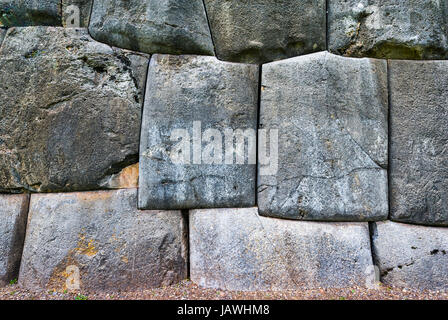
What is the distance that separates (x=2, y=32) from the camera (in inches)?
78.7

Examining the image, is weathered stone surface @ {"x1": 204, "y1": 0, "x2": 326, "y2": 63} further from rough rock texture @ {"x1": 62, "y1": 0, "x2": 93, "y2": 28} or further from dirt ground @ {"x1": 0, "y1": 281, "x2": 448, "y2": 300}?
dirt ground @ {"x1": 0, "y1": 281, "x2": 448, "y2": 300}

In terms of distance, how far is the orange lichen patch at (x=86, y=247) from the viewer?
1.88 meters

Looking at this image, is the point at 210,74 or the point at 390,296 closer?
the point at 390,296

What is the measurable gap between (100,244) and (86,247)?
0.30 feet

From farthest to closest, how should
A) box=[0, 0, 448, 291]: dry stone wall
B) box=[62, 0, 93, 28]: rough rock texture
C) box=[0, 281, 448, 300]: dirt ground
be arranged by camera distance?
box=[62, 0, 93, 28]: rough rock texture < box=[0, 0, 448, 291]: dry stone wall < box=[0, 281, 448, 300]: dirt ground

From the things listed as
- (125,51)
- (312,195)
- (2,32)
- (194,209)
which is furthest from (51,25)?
(312,195)

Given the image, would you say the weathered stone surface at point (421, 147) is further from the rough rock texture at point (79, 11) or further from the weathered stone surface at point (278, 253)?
the rough rock texture at point (79, 11)

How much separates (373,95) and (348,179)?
0.59 metres

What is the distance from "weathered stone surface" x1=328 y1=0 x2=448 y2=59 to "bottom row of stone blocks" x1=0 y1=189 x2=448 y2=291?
1174 mm

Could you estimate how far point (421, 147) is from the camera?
1926mm

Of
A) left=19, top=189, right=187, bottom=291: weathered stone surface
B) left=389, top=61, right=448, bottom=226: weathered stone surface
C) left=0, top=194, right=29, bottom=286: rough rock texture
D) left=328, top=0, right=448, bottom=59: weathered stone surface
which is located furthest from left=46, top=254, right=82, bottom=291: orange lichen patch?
left=328, top=0, right=448, bottom=59: weathered stone surface

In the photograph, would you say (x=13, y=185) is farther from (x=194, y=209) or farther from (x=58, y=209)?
(x=194, y=209)

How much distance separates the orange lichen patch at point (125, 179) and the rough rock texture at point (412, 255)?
5.42ft

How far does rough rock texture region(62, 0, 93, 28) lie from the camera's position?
2004 millimetres
